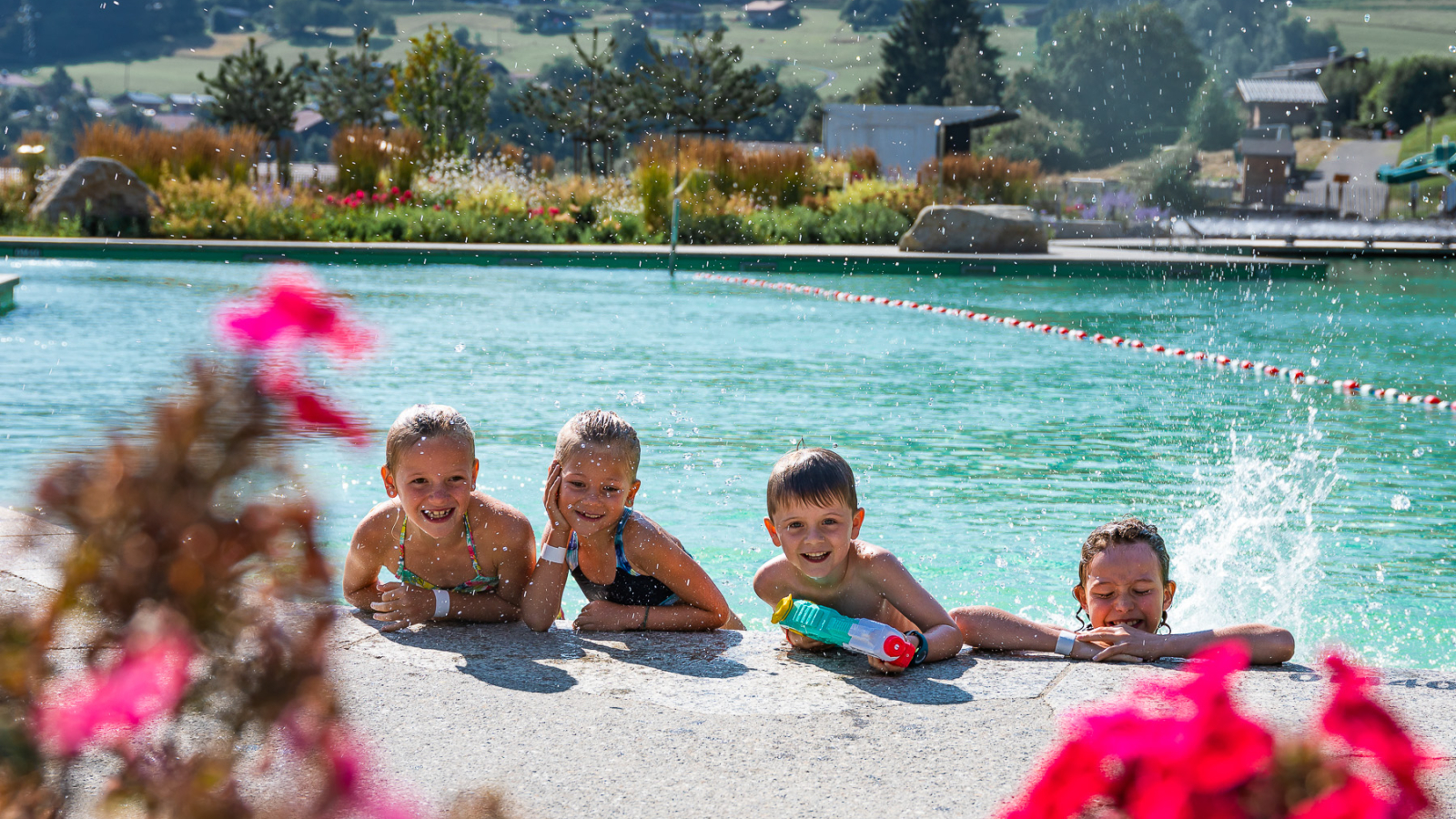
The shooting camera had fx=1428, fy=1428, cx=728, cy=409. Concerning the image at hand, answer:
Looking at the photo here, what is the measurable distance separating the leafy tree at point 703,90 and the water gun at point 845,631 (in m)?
33.3

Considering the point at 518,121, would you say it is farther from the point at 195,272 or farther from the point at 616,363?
the point at 616,363

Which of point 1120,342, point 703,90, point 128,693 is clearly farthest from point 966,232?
point 128,693

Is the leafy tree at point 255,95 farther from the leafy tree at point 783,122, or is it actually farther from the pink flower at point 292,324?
the leafy tree at point 783,122

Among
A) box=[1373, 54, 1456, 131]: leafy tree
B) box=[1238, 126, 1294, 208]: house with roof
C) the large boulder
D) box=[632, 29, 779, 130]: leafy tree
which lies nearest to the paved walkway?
box=[1238, 126, 1294, 208]: house with roof

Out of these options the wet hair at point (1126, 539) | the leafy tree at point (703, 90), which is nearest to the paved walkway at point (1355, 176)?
the leafy tree at point (703, 90)

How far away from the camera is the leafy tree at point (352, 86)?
1594 inches

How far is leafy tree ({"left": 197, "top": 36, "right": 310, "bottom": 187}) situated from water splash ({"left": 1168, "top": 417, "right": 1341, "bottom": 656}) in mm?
25870

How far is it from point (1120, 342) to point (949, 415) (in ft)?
14.1

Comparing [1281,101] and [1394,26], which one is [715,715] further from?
[1394,26]

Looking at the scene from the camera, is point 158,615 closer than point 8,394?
Yes

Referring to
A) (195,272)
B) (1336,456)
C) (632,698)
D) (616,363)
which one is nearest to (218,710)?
(632,698)

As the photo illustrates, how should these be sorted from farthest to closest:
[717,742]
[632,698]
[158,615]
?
[632,698]
[717,742]
[158,615]

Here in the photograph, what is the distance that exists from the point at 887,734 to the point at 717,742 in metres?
0.37

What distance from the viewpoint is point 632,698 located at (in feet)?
10.8
